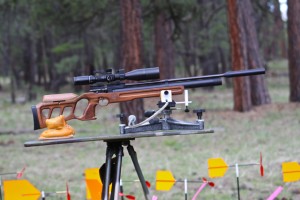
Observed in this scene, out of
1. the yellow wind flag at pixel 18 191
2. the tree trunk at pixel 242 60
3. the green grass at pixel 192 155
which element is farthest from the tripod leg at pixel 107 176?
the tree trunk at pixel 242 60

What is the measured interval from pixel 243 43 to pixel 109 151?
44.1 ft

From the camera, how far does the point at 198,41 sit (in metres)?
34.3

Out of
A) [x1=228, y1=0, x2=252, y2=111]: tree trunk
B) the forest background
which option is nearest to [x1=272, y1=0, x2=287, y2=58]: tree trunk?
the forest background

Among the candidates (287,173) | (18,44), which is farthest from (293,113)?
(18,44)

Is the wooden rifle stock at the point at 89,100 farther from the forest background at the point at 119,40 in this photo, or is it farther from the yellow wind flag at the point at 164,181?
the forest background at the point at 119,40

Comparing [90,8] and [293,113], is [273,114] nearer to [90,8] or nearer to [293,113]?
[293,113]

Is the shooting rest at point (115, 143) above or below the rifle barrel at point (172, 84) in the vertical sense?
below

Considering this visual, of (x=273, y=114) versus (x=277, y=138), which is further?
(x=273, y=114)

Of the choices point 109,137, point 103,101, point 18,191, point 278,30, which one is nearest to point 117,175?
point 109,137

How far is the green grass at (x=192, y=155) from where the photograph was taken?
27.1ft

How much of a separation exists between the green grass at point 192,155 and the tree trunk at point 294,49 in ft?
5.67

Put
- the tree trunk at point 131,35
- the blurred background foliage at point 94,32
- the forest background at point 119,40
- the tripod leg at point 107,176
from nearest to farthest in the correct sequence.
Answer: the tripod leg at point 107,176 < the tree trunk at point 131,35 < the forest background at point 119,40 < the blurred background foliage at point 94,32

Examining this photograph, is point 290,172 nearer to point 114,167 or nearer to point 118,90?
point 114,167

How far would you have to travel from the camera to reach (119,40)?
24.5 m
